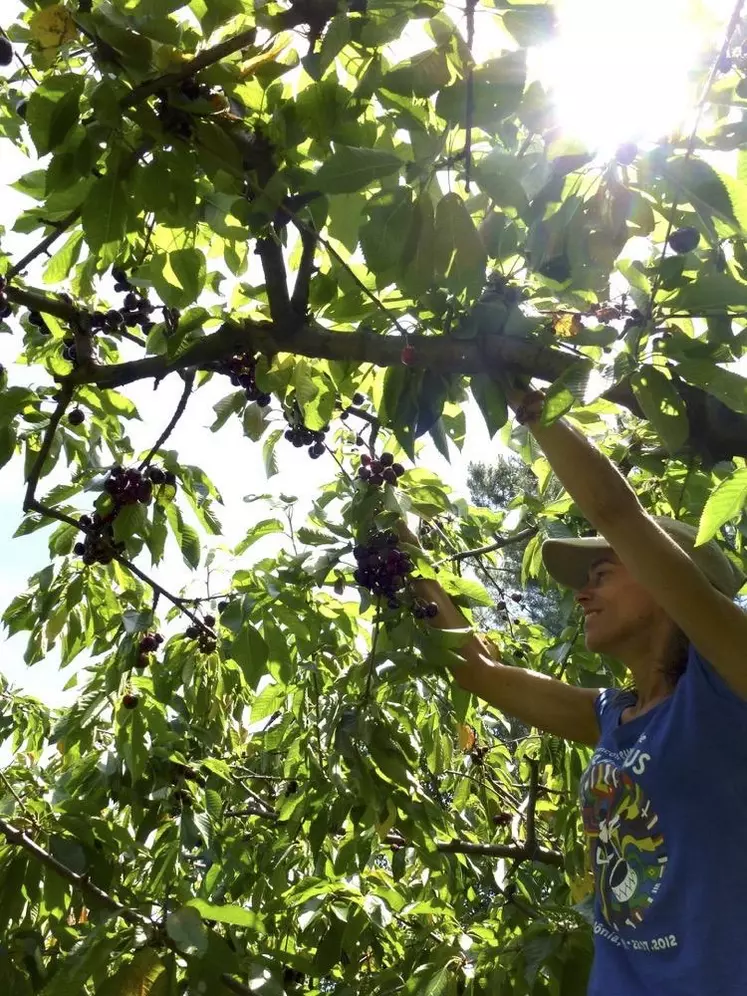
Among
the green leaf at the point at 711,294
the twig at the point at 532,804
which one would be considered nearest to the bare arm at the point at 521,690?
the twig at the point at 532,804

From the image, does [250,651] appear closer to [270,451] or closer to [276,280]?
[270,451]

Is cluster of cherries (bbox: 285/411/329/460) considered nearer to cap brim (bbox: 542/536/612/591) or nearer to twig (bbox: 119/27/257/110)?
cap brim (bbox: 542/536/612/591)

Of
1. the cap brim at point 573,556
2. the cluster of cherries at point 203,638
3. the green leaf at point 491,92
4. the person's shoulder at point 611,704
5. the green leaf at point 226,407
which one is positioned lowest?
the person's shoulder at point 611,704

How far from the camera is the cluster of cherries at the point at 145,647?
249 centimetres

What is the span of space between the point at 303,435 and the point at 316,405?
8.7 inches

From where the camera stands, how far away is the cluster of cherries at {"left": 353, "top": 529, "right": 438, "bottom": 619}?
78.8 inches

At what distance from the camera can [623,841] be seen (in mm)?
1715

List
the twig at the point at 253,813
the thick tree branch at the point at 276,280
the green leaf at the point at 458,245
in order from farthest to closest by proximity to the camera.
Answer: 1. the twig at the point at 253,813
2. the thick tree branch at the point at 276,280
3. the green leaf at the point at 458,245

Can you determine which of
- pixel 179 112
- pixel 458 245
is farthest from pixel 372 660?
pixel 179 112

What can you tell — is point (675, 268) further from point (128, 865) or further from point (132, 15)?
point (128, 865)

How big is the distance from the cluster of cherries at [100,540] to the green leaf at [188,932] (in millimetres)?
861

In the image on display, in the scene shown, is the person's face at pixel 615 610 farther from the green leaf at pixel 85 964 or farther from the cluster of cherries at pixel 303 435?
the green leaf at pixel 85 964

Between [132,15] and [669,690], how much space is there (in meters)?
1.63

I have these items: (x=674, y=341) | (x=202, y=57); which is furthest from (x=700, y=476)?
(x=202, y=57)
